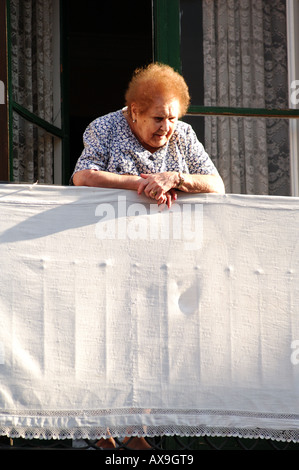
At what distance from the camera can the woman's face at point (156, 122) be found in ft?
12.7

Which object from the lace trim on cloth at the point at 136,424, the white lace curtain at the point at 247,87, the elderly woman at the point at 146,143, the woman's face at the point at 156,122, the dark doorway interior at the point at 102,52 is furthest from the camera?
the dark doorway interior at the point at 102,52

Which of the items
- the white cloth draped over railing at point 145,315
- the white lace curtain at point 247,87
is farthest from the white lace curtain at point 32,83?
the white cloth draped over railing at point 145,315

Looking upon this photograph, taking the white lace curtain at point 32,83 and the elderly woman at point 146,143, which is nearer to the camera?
the elderly woman at point 146,143

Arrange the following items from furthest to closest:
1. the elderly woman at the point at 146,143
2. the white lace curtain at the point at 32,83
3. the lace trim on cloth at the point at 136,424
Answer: the white lace curtain at the point at 32,83, the elderly woman at the point at 146,143, the lace trim on cloth at the point at 136,424

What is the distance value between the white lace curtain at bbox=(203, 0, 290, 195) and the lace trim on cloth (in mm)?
1697

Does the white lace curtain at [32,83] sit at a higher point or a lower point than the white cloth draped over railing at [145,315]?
higher

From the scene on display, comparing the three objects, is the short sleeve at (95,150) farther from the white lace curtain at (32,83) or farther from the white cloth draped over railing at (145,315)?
the white lace curtain at (32,83)

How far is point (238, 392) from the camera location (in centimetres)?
359

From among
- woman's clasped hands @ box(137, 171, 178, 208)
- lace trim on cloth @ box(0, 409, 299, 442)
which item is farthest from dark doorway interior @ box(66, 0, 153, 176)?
lace trim on cloth @ box(0, 409, 299, 442)

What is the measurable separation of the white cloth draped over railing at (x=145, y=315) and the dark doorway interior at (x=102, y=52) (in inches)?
150

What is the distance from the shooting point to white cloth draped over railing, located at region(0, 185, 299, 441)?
3.46 metres

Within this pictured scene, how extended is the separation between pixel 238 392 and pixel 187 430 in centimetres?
27

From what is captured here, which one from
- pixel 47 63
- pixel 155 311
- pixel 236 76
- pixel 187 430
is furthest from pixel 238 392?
pixel 47 63
